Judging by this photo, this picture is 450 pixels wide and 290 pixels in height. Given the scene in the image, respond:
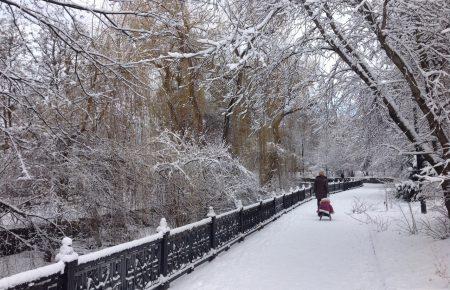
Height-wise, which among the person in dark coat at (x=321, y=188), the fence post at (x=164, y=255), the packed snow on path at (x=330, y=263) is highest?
the person in dark coat at (x=321, y=188)

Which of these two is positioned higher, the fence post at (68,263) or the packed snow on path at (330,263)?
the fence post at (68,263)

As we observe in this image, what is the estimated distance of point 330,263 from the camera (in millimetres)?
9297

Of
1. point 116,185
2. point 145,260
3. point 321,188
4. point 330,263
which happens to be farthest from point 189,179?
point 321,188

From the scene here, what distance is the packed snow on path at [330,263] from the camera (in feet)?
24.9

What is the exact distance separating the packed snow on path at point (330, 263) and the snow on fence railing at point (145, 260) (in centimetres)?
35

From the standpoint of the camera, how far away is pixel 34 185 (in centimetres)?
1023

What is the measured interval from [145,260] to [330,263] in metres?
4.17

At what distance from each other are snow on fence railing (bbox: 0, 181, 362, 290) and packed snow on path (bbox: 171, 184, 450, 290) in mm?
347

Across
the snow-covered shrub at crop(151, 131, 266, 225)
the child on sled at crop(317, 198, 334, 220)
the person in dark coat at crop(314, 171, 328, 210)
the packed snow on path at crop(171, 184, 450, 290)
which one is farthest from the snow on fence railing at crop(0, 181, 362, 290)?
the person in dark coat at crop(314, 171, 328, 210)

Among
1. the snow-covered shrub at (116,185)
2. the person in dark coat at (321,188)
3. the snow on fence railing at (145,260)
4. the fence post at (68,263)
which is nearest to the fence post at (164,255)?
the snow on fence railing at (145,260)

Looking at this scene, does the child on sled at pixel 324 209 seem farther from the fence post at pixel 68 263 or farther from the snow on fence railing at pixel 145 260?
the fence post at pixel 68 263

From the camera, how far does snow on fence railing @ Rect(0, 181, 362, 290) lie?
4590 millimetres

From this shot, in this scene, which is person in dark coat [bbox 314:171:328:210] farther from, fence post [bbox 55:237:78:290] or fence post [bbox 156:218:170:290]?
fence post [bbox 55:237:78:290]

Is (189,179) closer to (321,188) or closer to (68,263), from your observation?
(321,188)
